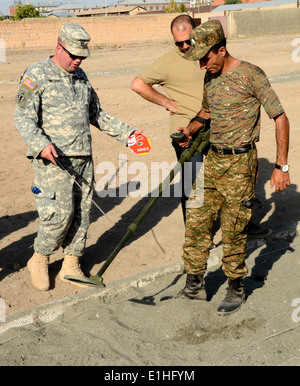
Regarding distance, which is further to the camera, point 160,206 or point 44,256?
point 160,206

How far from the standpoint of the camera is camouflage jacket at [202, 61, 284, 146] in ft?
13.3

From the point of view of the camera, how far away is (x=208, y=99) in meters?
4.27

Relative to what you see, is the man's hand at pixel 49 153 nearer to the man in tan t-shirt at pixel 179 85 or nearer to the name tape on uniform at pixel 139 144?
the name tape on uniform at pixel 139 144

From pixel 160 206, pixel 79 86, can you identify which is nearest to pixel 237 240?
pixel 79 86

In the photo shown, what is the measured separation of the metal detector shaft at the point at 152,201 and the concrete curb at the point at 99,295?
0.10m

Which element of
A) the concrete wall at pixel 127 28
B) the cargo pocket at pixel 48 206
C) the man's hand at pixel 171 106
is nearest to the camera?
the cargo pocket at pixel 48 206

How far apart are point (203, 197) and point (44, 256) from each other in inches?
60.7

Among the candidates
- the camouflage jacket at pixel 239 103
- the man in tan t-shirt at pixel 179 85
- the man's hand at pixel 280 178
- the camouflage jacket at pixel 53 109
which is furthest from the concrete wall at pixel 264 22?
the man's hand at pixel 280 178

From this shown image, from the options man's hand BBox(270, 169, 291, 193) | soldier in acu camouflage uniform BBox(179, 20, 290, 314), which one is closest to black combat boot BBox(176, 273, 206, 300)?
soldier in acu camouflage uniform BBox(179, 20, 290, 314)

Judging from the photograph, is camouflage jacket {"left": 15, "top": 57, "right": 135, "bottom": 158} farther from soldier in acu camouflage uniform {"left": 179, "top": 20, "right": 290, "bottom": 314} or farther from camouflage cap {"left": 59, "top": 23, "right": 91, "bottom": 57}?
soldier in acu camouflage uniform {"left": 179, "top": 20, "right": 290, "bottom": 314}

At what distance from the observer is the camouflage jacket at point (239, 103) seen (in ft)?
13.3

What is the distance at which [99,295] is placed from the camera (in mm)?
4719

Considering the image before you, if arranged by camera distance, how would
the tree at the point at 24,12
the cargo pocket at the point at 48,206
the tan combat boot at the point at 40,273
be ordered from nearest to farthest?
the cargo pocket at the point at 48,206
the tan combat boot at the point at 40,273
the tree at the point at 24,12

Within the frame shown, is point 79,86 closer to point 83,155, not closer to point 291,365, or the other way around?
point 83,155
